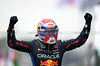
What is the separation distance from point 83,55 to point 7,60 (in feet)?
18.6

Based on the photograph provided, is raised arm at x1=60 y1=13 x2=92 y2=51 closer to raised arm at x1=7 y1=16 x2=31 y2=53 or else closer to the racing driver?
the racing driver

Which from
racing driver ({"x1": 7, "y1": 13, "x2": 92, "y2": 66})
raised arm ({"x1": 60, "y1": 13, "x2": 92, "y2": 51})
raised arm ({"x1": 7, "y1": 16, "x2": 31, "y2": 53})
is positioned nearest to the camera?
raised arm ({"x1": 7, "y1": 16, "x2": 31, "y2": 53})

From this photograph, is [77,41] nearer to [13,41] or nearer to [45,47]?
[45,47]

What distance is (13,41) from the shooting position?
5.93 metres

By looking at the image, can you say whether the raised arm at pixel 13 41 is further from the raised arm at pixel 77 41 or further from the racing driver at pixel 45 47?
the raised arm at pixel 77 41

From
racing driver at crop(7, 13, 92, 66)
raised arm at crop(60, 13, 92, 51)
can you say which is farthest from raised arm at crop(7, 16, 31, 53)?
raised arm at crop(60, 13, 92, 51)

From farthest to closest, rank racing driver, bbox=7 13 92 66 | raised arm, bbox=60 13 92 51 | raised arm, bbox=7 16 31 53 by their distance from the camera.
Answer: raised arm, bbox=60 13 92 51 → racing driver, bbox=7 13 92 66 → raised arm, bbox=7 16 31 53

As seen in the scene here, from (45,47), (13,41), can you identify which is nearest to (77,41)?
(45,47)

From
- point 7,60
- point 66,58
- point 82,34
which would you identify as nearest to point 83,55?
point 66,58

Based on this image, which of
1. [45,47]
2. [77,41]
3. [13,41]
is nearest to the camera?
[13,41]

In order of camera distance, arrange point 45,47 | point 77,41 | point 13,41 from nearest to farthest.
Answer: point 13,41 < point 45,47 < point 77,41

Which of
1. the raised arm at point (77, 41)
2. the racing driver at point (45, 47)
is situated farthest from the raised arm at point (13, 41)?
the raised arm at point (77, 41)

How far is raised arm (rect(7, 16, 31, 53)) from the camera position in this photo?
19.1 ft

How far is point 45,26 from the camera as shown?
6172 mm
